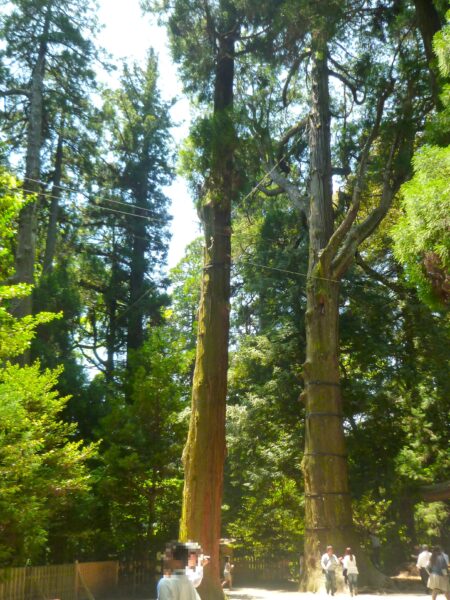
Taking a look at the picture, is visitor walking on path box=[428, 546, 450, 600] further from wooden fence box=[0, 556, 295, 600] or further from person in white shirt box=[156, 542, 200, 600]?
person in white shirt box=[156, 542, 200, 600]

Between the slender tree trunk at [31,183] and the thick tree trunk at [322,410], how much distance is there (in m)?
7.99

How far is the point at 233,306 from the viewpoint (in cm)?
2880

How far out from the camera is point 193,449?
41.0ft

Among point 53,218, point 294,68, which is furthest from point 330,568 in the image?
point 53,218

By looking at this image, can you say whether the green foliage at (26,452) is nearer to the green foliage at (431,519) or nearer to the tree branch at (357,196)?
the tree branch at (357,196)

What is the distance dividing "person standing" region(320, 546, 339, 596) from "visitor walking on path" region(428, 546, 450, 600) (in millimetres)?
2407

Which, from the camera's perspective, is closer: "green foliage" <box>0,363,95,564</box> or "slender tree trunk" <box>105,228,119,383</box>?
"green foliage" <box>0,363,95,564</box>

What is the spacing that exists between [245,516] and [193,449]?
13.6m

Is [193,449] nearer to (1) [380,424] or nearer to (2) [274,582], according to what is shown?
(1) [380,424]

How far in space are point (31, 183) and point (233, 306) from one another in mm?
10051

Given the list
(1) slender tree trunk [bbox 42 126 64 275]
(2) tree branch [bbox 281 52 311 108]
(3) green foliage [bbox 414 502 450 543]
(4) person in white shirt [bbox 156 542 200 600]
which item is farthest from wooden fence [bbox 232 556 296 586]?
(4) person in white shirt [bbox 156 542 200 600]

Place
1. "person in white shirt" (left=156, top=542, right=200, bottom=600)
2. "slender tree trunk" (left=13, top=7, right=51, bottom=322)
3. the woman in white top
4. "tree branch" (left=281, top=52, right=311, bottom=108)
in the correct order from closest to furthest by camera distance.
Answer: "person in white shirt" (left=156, top=542, right=200, bottom=600), the woman in white top, "tree branch" (left=281, top=52, right=311, bottom=108), "slender tree trunk" (left=13, top=7, right=51, bottom=322)

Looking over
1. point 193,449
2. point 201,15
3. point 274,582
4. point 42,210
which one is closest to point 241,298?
point 42,210

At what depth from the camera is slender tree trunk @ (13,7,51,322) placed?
67.5 feet
